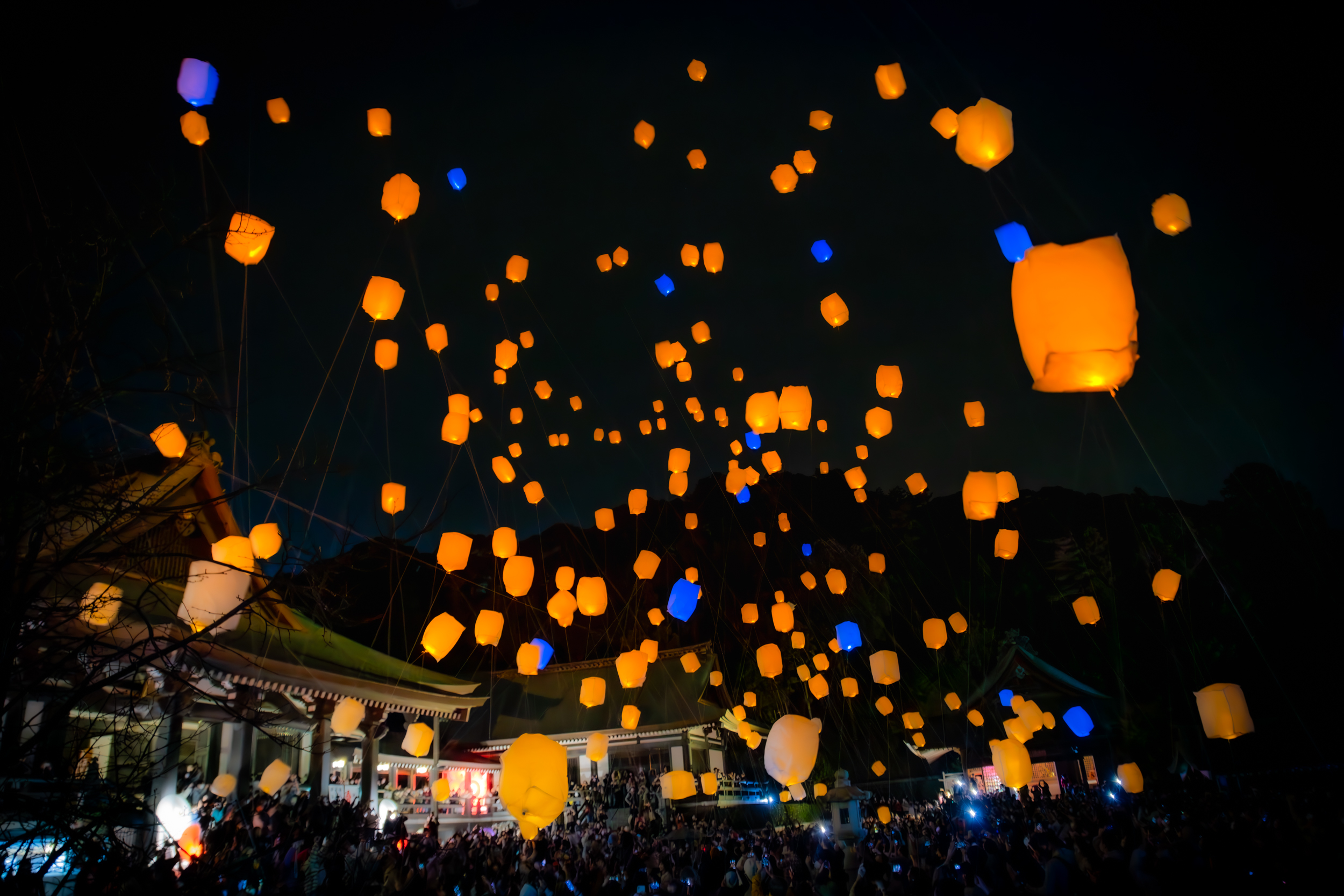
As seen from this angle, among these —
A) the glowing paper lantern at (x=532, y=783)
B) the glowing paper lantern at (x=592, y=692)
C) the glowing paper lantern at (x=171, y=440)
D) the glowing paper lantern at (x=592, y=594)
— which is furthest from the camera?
the glowing paper lantern at (x=592, y=692)

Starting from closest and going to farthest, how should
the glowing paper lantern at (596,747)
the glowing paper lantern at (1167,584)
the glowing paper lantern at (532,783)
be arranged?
the glowing paper lantern at (532,783), the glowing paper lantern at (1167,584), the glowing paper lantern at (596,747)

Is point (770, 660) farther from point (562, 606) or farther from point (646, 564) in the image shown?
point (562, 606)

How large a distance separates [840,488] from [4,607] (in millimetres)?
37742

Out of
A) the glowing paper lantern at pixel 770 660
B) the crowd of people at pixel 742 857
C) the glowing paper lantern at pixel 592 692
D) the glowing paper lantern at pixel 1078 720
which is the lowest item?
the crowd of people at pixel 742 857

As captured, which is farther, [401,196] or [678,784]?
[678,784]

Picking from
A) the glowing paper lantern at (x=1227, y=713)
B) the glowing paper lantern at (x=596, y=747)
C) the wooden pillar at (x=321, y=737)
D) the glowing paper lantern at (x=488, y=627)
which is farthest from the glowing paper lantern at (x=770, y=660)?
the wooden pillar at (x=321, y=737)

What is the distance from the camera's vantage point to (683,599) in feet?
32.0

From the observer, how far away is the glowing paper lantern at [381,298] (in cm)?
696

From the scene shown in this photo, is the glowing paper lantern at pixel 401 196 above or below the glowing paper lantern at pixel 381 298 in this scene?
above

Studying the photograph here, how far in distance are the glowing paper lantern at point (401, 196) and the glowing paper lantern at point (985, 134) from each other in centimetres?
500

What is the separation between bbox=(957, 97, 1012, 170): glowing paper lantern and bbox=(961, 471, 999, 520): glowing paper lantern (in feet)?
16.2

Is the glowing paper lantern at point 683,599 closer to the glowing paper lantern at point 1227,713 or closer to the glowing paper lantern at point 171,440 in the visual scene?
the glowing paper lantern at point 171,440

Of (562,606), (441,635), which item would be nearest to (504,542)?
(562,606)

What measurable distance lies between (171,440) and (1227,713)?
1245 centimetres
